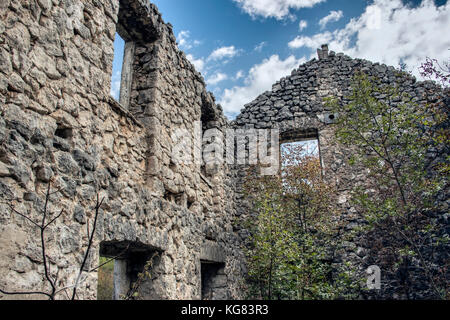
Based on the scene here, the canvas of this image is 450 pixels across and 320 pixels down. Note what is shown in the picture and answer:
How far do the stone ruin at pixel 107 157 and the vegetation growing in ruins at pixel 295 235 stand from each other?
0.42 m

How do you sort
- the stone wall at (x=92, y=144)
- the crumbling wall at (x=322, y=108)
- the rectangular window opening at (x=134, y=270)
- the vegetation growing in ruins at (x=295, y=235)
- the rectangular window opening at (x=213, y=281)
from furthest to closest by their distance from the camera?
the crumbling wall at (x=322, y=108) < the rectangular window opening at (x=213, y=281) < the vegetation growing in ruins at (x=295, y=235) < the rectangular window opening at (x=134, y=270) < the stone wall at (x=92, y=144)

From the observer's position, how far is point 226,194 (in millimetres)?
6707

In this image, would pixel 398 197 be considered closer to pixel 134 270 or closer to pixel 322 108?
pixel 322 108

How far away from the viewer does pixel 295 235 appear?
6.27 metres

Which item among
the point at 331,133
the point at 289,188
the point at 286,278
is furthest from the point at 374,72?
the point at 286,278

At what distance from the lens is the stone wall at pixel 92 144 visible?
213cm

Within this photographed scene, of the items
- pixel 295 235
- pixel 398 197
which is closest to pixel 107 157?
pixel 295 235

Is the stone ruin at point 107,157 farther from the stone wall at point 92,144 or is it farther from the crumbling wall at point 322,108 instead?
the crumbling wall at point 322,108

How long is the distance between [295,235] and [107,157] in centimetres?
404

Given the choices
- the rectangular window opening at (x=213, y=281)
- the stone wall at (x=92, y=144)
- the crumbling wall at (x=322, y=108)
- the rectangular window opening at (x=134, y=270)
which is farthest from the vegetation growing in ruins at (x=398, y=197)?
the rectangular window opening at (x=134, y=270)

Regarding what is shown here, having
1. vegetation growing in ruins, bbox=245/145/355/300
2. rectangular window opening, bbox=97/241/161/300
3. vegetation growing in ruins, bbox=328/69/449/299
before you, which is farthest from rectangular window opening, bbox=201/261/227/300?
vegetation growing in ruins, bbox=328/69/449/299

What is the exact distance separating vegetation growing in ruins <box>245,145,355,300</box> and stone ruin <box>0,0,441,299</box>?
0.42m

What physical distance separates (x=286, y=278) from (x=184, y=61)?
11.6 ft

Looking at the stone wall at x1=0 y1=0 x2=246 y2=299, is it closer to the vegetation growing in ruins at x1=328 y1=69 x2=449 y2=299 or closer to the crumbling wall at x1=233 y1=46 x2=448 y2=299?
the vegetation growing in ruins at x1=328 y1=69 x2=449 y2=299
